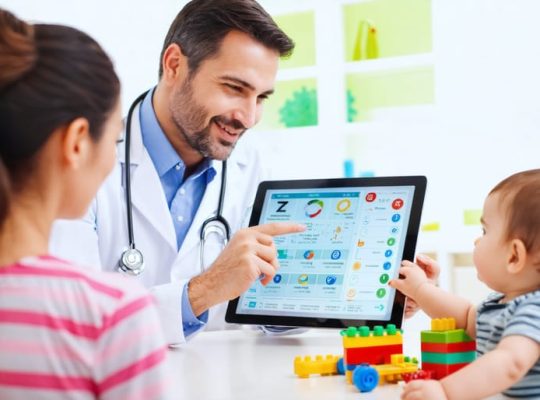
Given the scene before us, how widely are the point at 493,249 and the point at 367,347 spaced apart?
0.25 metres

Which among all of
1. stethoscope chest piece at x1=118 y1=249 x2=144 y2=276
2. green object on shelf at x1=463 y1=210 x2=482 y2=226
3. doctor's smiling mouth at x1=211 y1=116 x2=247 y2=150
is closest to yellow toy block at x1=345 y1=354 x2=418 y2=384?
stethoscope chest piece at x1=118 y1=249 x2=144 y2=276

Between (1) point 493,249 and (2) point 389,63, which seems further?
(2) point 389,63

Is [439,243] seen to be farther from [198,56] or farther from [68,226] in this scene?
[68,226]

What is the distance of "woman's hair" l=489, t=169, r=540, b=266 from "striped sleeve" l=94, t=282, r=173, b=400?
0.58 meters

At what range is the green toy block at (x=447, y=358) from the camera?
3.77 ft

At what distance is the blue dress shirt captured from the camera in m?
2.02

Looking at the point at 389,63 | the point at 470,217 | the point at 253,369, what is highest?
the point at 389,63

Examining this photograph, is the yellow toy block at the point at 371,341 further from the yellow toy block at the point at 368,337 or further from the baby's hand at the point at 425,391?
the baby's hand at the point at 425,391

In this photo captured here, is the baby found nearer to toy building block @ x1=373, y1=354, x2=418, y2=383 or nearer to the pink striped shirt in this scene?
toy building block @ x1=373, y1=354, x2=418, y2=383

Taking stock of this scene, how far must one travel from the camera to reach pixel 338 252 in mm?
1603

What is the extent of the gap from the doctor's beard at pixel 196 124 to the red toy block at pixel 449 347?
1.00 m

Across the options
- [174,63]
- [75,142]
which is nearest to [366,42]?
[174,63]

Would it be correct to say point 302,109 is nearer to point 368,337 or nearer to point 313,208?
point 313,208

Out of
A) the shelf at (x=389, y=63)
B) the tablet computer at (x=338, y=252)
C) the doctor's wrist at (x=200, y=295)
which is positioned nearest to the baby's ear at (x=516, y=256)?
the tablet computer at (x=338, y=252)
